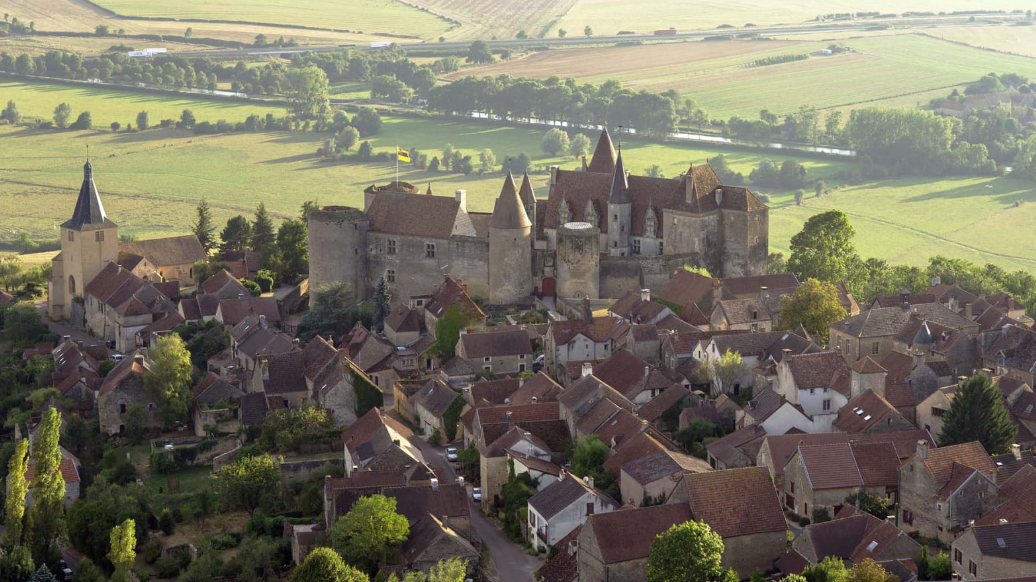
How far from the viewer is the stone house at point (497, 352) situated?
7762 centimetres

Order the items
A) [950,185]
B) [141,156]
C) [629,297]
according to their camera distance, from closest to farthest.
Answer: [629,297], [950,185], [141,156]

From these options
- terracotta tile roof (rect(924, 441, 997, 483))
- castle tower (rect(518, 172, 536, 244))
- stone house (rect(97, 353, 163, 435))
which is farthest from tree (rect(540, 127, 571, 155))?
terracotta tile roof (rect(924, 441, 997, 483))

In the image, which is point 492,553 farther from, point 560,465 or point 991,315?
point 991,315

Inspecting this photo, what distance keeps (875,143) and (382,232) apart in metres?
79.8

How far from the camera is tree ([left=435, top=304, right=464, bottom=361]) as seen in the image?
8012cm

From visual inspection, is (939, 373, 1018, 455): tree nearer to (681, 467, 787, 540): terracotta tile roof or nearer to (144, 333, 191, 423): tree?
(681, 467, 787, 540): terracotta tile roof

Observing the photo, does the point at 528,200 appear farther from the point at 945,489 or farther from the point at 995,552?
the point at 995,552

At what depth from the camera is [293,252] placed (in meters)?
97.5

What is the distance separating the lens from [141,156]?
545 feet

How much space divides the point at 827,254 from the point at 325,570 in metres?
46.9

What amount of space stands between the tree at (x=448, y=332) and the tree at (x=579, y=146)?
8166 centimetres

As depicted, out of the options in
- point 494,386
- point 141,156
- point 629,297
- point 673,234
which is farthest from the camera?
point 141,156

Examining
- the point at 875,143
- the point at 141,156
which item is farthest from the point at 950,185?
the point at 141,156

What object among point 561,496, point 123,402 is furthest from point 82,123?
point 561,496
